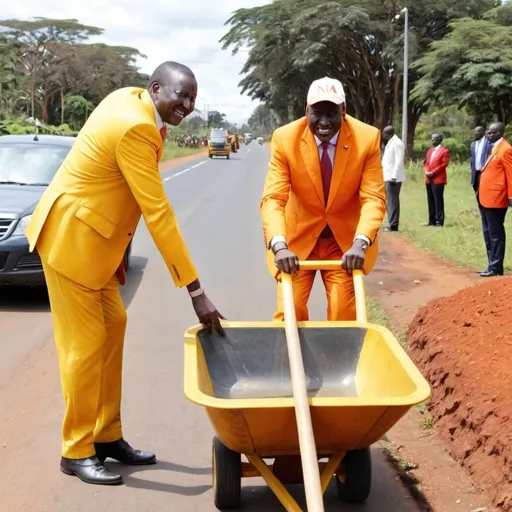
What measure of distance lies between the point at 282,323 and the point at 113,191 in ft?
3.46

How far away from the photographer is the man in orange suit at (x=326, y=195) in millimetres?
4508

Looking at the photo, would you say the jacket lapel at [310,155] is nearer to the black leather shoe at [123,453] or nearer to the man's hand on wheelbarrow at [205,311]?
the man's hand on wheelbarrow at [205,311]

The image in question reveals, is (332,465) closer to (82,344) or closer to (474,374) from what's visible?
(82,344)

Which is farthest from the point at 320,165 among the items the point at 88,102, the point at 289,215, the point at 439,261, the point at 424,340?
the point at 88,102

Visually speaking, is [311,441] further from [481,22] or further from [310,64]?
[310,64]

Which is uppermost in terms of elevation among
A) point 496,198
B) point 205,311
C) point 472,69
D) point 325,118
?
point 472,69

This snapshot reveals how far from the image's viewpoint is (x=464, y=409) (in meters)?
4.70

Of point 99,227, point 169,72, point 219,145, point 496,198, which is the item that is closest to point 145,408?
point 99,227

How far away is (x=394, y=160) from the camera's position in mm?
14297

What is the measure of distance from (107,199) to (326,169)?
1.36m

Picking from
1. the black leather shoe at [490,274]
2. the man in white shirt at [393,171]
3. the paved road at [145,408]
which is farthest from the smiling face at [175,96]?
the man in white shirt at [393,171]

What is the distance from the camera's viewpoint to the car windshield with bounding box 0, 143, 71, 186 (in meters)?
9.05

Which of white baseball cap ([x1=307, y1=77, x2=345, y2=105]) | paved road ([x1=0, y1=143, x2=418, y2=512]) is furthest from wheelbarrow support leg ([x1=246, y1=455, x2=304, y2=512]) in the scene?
white baseball cap ([x1=307, y1=77, x2=345, y2=105])

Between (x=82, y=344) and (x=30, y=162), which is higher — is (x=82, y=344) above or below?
below
